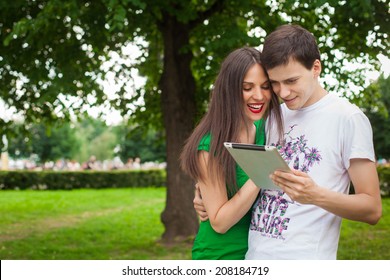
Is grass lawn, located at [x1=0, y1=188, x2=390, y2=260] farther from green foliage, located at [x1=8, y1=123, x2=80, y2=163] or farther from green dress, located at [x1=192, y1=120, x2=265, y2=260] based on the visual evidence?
green foliage, located at [x1=8, y1=123, x2=80, y2=163]

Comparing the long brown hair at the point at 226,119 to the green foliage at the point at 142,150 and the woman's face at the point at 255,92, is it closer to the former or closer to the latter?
the woman's face at the point at 255,92

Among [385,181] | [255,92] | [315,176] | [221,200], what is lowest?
[385,181]

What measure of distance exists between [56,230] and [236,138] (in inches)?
Answer: 415

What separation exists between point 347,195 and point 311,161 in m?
0.23

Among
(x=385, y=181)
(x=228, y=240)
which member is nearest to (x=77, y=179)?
(x=385, y=181)

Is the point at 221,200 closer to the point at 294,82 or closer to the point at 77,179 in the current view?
the point at 294,82

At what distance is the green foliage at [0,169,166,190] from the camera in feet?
82.2

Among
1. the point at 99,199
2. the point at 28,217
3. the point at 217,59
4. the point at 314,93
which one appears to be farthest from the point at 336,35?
the point at 99,199

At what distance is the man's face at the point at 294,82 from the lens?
97.9 inches

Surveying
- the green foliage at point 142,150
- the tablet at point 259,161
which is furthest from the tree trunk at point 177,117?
the green foliage at point 142,150

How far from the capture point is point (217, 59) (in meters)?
8.55

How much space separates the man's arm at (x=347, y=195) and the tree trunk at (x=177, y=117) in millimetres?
7668

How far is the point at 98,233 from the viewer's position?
11.9 metres

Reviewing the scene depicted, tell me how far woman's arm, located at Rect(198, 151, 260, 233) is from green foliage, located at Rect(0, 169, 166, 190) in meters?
23.4
